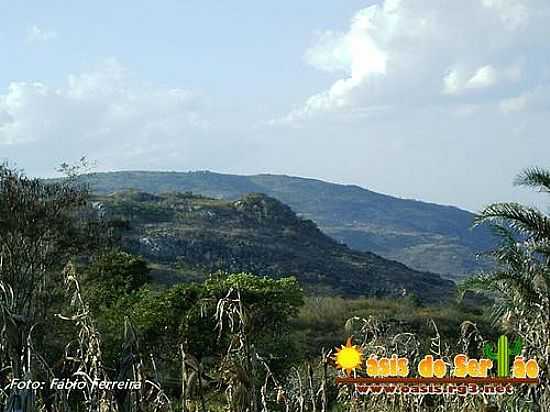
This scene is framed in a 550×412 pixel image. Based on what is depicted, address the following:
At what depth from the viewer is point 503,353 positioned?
4520 mm

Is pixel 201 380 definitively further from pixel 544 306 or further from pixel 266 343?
pixel 266 343

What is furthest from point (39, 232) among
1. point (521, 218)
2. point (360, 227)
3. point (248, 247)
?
point (360, 227)

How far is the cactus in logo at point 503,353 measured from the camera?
14.7 feet

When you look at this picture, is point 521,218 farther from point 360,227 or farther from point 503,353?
point 360,227

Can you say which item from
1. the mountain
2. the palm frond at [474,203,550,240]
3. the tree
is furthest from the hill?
the palm frond at [474,203,550,240]

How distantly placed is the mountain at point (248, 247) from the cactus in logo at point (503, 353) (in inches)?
1628

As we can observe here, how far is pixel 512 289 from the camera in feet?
34.7

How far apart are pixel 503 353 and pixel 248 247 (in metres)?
65.3

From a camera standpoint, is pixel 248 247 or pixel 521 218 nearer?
pixel 521 218

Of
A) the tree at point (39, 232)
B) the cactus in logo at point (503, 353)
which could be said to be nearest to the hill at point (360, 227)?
the tree at point (39, 232)

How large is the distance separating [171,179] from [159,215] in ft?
344

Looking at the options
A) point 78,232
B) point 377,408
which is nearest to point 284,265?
point 78,232

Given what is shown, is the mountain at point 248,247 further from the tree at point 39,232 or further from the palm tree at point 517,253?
the palm tree at point 517,253

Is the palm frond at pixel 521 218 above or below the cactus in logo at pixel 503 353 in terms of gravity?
above
